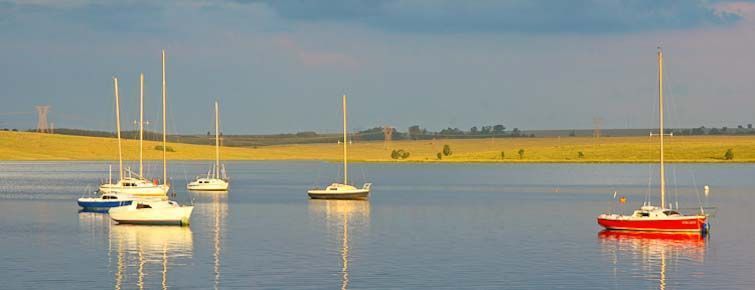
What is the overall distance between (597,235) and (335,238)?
1386 cm

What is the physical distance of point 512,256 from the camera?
5500 cm

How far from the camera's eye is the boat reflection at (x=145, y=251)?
1838 inches

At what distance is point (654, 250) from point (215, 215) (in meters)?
34.2

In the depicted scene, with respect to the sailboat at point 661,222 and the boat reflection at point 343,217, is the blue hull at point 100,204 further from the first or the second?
the sailboat at point 661,222

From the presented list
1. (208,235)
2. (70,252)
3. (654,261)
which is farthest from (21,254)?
(654,261)

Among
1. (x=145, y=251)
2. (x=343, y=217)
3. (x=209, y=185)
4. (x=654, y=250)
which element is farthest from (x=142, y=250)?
(x=209, y=185)

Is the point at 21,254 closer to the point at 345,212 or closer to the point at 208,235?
the point at 208,235

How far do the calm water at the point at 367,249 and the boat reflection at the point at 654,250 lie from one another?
0.07 meters

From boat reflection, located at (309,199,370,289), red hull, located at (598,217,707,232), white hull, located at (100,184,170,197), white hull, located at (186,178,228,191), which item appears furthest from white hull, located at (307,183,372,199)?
red hull, located at (598,217,707,232)

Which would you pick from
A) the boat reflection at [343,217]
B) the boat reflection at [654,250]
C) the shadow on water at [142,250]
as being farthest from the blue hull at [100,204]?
the boat reflection at [654,250]

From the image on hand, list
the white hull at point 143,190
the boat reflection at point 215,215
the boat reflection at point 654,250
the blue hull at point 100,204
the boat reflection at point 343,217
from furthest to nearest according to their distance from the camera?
the white hull at point 143,190
the blue hull at point 100,204
the boat reflection at point 343,217
the boat reflection at point 215,215
the boat reflection at point 654,250

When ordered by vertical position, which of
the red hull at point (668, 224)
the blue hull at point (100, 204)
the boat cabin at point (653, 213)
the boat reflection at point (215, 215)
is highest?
the boat cabin at point (653, 213)

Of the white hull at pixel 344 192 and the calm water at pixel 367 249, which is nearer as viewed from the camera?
the calm water at pixel 367 249

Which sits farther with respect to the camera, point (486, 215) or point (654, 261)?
point (486, 215)
